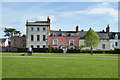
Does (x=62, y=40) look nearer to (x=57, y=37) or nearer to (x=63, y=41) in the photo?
(x=63, y=41)

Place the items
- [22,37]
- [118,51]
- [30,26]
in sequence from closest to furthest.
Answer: [118,51] < [30,26] < [22,37]

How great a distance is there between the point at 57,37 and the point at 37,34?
6399mm

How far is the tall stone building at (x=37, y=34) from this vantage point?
57500 mm

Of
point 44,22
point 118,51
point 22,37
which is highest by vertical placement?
point 44,22

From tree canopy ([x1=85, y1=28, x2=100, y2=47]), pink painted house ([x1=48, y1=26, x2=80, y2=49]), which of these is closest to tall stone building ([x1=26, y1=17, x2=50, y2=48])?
pink painted house ([x1=48, y1=26, x2=80, y2=49])

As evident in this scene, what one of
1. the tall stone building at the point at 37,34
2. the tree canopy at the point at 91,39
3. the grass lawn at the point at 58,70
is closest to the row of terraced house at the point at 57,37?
the tall stone building at the point at 37,34

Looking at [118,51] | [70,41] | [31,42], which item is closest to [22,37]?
[31,42]

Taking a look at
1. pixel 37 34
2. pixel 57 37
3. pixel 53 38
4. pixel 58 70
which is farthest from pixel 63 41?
pixel 58 70

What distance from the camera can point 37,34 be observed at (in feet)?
189

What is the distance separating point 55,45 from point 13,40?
1494 cm

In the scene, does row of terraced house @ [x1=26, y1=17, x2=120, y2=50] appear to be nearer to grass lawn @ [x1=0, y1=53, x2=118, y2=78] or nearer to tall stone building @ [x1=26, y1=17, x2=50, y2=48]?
tall stone building @ [x1=26, y1=17, x2=50, y2=48]

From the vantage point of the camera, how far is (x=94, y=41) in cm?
5172

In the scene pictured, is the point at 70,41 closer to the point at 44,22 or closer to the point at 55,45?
the point at 55,45

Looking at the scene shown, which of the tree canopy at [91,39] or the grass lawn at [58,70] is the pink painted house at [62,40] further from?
the grass lawn at [58,70]
